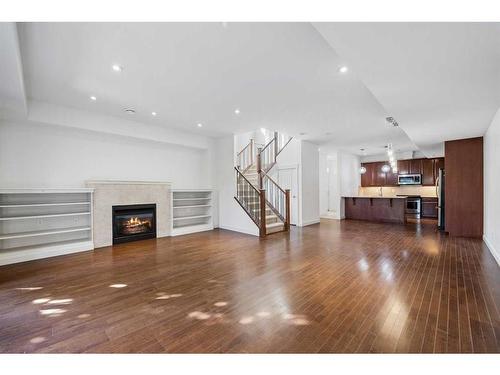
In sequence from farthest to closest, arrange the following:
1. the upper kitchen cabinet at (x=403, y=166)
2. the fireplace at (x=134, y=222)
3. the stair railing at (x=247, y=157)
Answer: the upper kitchen cabinet at (x=403, y=166) → the stair railing at (x=247, y=157) → the fireplace at (x=134, y=222)

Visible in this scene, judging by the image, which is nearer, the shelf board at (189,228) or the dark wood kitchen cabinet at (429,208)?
the shelf board at (189,228)

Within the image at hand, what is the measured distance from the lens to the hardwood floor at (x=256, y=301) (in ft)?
6.24

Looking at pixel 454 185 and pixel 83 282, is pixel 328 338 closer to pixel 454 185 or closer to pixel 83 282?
pixel 83 282

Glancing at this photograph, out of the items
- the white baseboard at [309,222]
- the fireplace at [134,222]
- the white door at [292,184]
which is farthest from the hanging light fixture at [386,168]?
the fireplace at [134,222]

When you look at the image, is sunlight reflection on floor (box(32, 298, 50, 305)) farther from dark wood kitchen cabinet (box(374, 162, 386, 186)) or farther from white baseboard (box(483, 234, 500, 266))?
dark wood kitchen cabinet (box(374, 162, 386, 186))

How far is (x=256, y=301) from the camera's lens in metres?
2.60

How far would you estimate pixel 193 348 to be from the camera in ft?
5.97

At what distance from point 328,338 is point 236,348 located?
2.57 ft

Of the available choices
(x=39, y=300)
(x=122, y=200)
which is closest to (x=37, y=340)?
(x=39, y=300)

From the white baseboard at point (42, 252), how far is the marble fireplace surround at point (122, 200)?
0.30 meters

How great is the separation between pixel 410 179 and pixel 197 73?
10378 mm

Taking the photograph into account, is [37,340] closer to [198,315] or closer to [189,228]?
[198,315]

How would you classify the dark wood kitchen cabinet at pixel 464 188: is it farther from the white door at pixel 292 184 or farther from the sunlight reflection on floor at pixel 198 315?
the sunlight reflection on floor at pixel 198 315

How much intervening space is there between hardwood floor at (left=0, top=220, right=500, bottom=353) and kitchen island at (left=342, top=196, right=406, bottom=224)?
11.2ft
